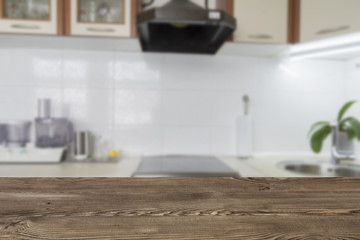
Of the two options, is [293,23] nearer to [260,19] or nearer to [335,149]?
[260,19]

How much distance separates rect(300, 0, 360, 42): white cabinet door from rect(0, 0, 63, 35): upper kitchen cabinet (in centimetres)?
124

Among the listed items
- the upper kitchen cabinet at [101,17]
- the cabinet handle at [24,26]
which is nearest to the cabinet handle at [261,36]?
the upper kitchen cabinet at [101,17]

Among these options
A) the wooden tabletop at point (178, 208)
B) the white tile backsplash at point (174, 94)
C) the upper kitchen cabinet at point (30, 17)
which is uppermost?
the upper kitchen cabinet at point (30, 17)

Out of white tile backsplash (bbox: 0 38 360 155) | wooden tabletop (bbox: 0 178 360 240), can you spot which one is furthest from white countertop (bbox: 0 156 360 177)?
white tile backsplash (bbox: 0 38 360 155)

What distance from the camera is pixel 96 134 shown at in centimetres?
171

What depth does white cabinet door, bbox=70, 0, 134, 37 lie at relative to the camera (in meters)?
1.40

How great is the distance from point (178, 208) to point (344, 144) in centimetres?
107

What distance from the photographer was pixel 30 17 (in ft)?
4.58

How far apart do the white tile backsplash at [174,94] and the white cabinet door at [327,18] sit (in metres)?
0.39

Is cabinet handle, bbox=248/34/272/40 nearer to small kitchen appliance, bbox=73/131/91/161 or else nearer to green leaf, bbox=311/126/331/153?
green leaf, bbox=311/126/331/153

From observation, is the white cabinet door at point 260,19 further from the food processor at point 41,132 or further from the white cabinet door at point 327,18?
the food processor at point 41,132

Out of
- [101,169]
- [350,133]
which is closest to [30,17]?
[101,169]

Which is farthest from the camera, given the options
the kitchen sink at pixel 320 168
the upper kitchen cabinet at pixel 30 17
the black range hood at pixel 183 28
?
the kitchen sink at pixel 320 168

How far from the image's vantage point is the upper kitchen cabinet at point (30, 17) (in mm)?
1365
